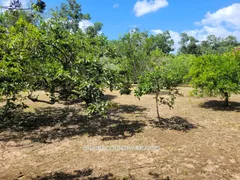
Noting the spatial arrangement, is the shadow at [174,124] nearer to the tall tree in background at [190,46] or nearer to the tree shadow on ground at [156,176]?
the tree shadow on ground at [156,176]

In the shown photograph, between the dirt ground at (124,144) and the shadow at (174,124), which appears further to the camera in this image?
the shadow at (174,124)

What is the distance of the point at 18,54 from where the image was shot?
27.2 ft

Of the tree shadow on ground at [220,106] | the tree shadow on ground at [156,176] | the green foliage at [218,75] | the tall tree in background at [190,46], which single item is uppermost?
the tall tree in background at [190,46]

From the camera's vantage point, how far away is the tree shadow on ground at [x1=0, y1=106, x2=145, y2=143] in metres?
8.78

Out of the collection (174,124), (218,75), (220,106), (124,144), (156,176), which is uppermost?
(218,75)

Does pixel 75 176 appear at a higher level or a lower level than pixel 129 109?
lower

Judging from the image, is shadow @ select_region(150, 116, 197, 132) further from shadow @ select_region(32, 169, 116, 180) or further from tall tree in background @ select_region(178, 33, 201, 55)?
tall tree in background @ select_region(178, 33, 201, 55)

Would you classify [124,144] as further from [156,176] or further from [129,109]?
[129,109]

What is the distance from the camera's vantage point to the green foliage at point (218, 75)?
12.1m

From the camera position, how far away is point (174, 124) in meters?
9.92

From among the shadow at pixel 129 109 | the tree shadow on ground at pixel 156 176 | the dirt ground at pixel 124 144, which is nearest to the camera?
the tree shadow on ground at pixel 156 176

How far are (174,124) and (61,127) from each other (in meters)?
5.50

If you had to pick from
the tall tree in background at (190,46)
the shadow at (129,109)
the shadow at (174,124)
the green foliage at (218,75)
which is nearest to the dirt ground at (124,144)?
the shadow at (174,124)

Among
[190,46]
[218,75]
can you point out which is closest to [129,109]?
[218,75]
